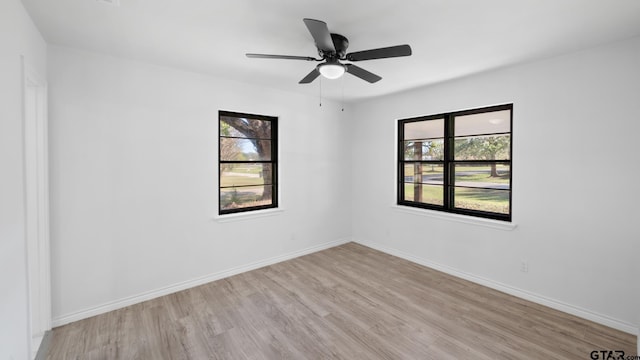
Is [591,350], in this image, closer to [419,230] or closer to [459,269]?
[459,269]

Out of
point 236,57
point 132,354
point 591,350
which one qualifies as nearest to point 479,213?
point 591,350

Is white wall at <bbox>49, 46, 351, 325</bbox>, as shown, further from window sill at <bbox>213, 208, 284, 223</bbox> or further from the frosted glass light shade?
the frosted glass light shade

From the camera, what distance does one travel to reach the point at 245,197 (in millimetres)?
4094

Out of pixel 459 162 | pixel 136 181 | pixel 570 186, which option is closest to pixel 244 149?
pixel 136 181

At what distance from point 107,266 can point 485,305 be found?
4019mm

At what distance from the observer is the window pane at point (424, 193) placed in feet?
13.8

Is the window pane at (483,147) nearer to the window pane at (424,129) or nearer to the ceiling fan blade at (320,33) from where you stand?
the window pane at (424,129)

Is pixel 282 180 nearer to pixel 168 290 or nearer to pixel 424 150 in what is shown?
pixel 168 290

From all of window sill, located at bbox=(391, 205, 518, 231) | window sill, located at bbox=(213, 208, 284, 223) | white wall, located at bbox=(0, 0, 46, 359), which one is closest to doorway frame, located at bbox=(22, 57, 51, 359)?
white wall, located at bbox=(0, 0, 46, 359)

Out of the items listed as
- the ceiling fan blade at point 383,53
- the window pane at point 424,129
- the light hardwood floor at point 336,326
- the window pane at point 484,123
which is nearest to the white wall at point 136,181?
the light hardwood floor at point 336,326

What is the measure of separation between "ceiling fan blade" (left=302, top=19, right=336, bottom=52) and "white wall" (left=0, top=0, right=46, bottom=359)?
1.76 m

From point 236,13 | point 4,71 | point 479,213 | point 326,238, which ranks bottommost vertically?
point 326,238

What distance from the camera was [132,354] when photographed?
2273 mm

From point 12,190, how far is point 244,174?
2501 millimetres
